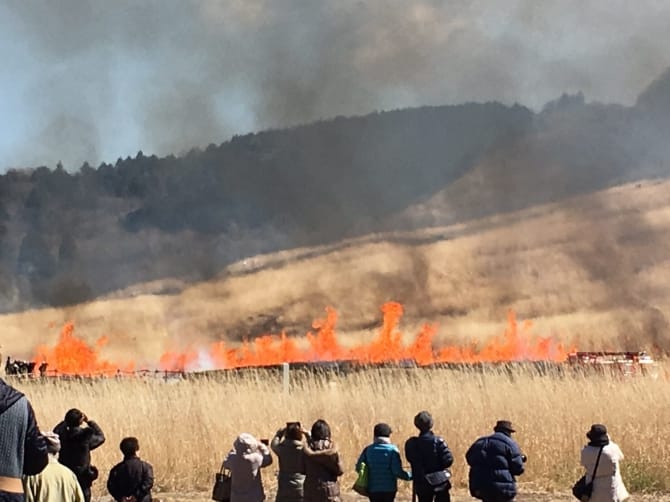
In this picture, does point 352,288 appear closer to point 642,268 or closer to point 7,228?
point 642,268

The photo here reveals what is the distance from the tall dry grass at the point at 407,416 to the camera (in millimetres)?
12500

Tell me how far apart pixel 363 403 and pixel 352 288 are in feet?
85.6

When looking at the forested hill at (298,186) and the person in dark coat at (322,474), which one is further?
the forested hill at (298,186)

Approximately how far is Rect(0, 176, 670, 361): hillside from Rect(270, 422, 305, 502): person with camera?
87.0ft

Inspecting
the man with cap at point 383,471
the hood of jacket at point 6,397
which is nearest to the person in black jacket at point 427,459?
the man with cap at point 383,471

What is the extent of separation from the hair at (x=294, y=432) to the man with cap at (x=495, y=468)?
1495 millimetres

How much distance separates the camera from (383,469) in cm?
880

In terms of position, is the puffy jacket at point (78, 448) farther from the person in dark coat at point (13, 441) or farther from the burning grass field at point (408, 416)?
the burning grass field at point (408, 416)

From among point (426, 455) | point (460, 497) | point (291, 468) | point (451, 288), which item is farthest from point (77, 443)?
point (451, 288)

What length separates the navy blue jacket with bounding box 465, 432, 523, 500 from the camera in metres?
8.12

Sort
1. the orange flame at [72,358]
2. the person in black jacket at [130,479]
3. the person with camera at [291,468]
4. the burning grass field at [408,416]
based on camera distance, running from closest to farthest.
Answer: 1. the person in black jacket at [130,479]
2. the person with camera at [291,468]
3. the burning grass field at [408,416]
4. the orange flame at [72,358]

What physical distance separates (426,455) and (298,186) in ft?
137

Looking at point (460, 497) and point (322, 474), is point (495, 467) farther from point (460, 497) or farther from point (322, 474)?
point (460, 497)

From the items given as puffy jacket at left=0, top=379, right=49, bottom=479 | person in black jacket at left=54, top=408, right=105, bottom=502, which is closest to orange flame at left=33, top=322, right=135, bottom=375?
person in black jacket at left=54, top=408, right=105, bottom=502
